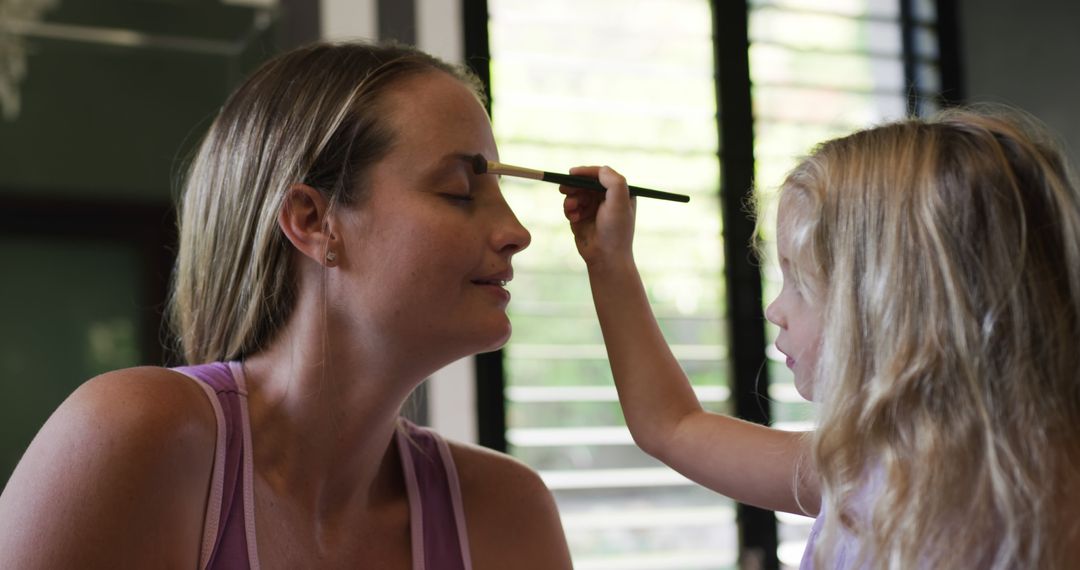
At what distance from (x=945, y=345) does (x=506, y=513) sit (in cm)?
54

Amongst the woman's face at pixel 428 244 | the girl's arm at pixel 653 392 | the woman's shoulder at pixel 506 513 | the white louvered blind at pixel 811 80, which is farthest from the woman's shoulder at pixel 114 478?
the white louvered blind at pixel 811 80

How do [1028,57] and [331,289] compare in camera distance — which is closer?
[331,289]

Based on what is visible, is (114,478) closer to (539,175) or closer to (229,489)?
(229,489)

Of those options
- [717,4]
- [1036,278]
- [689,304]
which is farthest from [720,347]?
[1036,278]

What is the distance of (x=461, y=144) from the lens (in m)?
1.14

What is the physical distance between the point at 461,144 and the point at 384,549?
43 centimetres

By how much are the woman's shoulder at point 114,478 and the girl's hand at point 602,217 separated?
441mm

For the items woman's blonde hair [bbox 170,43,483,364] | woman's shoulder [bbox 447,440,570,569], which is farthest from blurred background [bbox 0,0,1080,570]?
woman's blonde hair [bbox 170,43,483,364]

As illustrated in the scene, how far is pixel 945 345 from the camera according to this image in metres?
0.90

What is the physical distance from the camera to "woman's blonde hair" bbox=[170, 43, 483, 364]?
1111 millimetres

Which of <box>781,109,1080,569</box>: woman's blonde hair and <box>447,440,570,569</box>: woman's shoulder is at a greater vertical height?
<box>781,109,1080,569</box>: woman's blonde hair

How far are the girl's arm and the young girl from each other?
0.48 feet

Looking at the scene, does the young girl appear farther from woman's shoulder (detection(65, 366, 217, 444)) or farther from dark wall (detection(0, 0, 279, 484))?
dark wall (detection(0, 0, 279, 484))

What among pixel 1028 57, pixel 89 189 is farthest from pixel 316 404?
pixel 1028 57
